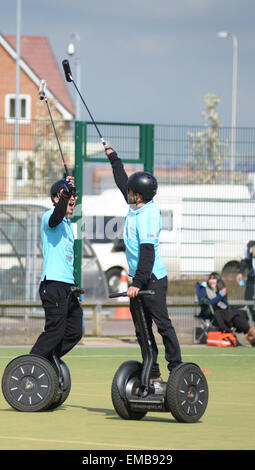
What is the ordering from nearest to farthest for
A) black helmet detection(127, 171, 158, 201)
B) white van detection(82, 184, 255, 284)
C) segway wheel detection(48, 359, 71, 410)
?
1. black helmet detection(127, 171, 158, 201)
2. segway wheel detection(48, 359, 71, 410)
3. white van detection(82, 184, 255, 284)

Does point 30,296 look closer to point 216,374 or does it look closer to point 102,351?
point 102,351

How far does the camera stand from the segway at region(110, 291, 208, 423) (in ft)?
28.1

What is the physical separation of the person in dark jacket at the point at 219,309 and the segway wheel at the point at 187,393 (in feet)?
23.8

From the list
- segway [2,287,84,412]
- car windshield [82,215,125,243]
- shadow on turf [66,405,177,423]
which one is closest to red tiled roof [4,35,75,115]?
car windshield [82,215,125,243]

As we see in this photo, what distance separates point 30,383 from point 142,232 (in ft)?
5.16

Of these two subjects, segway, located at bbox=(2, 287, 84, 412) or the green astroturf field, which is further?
segway, located at bbox=(2, 287, 84, 412)

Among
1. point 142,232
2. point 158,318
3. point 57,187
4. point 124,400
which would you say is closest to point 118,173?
point 57,187

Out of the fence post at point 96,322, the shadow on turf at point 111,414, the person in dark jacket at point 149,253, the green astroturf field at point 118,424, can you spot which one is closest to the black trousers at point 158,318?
the person in dark jacket at point 149,253

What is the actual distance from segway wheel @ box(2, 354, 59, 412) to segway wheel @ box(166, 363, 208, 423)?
114cm

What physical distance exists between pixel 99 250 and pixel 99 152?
992cm

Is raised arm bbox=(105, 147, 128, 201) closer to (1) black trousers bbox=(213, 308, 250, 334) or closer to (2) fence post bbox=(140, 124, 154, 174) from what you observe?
(2) fence post bbox=(140, 124, 154, 174)

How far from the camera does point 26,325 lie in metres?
16.2

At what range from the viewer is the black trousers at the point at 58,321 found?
945 cm
